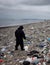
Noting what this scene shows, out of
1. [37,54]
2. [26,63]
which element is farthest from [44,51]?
[26,63]

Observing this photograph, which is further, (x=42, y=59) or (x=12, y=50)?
(x=12, y=50)

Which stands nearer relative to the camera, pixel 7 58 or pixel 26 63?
pixel 26 63

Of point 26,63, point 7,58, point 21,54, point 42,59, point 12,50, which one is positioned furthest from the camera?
point 12,50

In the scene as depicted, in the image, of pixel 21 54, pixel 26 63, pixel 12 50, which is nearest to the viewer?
pixel 26 63

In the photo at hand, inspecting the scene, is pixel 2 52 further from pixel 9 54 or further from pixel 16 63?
pixel 16 63

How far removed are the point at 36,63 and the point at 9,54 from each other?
2.36m

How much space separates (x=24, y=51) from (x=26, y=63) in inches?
105

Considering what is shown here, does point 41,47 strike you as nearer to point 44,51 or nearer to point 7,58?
point 44,51

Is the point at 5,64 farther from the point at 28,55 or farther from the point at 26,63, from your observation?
the point at 28,55

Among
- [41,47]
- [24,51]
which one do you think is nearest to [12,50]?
[24,51]

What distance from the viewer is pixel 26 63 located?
9586 millimetres

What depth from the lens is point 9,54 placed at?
38.6 feet

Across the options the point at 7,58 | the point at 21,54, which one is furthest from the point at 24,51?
the point at 7,58

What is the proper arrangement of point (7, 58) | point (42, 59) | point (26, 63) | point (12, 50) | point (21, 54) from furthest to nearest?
1. point (12, 50)
2. point (21, 54)
3. point (7, 58)
4. point (42, 59)
5. point (26, 63)
